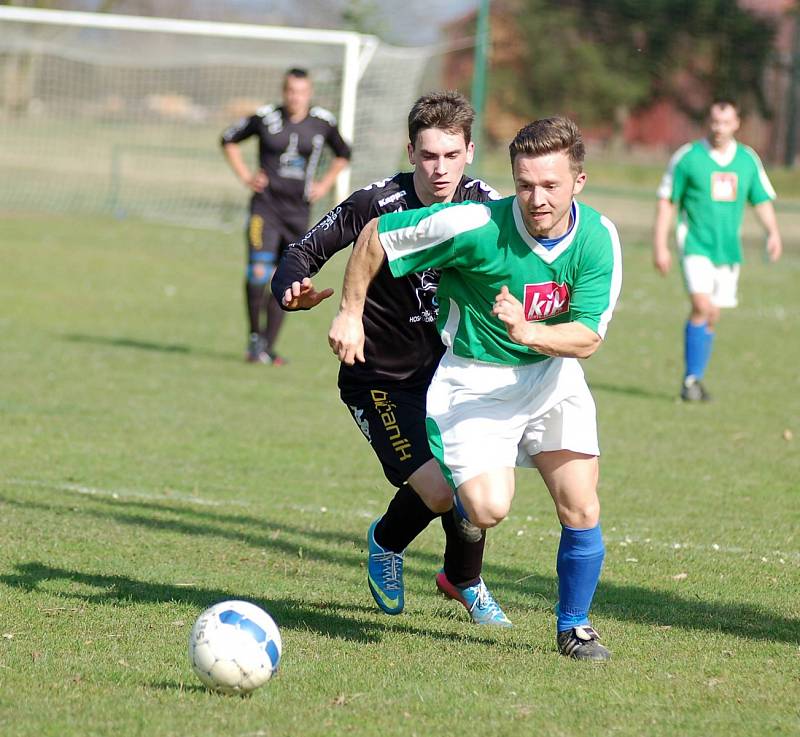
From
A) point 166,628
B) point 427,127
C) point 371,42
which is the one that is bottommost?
point 166,628

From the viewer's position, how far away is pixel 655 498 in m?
7.43

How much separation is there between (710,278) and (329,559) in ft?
18.7

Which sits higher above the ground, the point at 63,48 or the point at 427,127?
the point at 63,48

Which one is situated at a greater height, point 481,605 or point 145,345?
point 145,345

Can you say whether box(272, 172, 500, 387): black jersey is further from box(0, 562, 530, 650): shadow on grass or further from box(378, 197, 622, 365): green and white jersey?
box(0, 562, 530, 650): shadow on grass

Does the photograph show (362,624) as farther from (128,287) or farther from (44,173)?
(44,173)

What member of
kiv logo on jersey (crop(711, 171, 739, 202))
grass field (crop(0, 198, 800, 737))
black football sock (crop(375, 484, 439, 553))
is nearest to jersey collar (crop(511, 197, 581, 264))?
black football sock (crop(375, 484, 439, 553))

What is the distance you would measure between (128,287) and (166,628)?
1222 cm

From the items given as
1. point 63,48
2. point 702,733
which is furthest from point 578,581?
point 63,48

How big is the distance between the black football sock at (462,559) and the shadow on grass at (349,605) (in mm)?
259

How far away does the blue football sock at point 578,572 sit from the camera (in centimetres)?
464

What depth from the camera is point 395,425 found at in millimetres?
5113

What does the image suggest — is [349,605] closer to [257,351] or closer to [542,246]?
[542,246]

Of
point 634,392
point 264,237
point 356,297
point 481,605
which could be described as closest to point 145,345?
point 264,237
